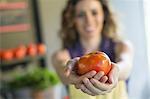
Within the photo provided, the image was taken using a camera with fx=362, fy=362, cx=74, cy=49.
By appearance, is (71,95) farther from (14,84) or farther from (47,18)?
(47,18)

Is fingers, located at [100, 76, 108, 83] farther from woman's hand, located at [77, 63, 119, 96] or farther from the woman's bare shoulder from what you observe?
the woman's bare shoulder

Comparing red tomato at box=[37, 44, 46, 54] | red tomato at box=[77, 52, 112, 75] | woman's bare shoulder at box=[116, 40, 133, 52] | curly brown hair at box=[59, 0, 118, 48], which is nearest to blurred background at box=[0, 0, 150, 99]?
red tomato at box=[37, 44, 46, 54]

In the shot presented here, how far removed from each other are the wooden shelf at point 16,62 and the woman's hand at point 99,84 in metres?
→ 2.23

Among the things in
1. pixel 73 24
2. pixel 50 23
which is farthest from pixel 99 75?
pixel 50 23

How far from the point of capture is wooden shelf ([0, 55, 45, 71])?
2.72 metres

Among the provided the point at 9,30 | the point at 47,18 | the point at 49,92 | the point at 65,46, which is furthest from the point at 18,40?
the point at 65,46

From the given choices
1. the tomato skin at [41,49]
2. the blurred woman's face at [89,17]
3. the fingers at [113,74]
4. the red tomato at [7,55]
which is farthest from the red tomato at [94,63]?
the tomato skin at [41,49]

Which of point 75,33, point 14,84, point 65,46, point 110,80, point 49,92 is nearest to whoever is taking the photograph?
point 110,80

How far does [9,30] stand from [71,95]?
2.40 metres

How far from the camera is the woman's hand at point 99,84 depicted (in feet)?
1.70

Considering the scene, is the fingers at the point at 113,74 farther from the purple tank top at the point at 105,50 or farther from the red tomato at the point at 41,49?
the red tomato at the point at 41,49

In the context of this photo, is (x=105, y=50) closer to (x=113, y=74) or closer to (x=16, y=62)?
(x=113, y=74)

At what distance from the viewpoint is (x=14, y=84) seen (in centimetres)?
263

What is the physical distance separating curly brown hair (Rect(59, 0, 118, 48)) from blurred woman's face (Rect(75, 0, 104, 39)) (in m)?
0.02
